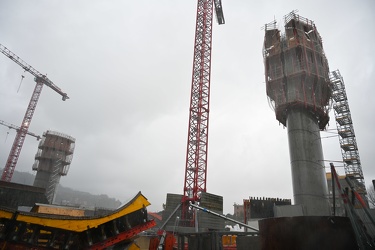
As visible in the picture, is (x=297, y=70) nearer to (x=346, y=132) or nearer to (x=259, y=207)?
(x=259, y=207)

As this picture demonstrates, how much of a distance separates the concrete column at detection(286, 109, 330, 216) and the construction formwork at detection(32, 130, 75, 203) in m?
52.4

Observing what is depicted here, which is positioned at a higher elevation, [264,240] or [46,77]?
[46,77]

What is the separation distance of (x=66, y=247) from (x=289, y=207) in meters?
18.5

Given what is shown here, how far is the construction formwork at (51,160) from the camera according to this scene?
5419cm

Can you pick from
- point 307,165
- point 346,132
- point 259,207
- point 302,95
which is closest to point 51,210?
point 307,165

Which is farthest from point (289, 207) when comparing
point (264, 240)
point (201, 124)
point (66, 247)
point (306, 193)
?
point (201, 124)

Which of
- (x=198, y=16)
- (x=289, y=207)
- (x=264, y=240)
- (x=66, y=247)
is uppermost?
(x=198, y=16)

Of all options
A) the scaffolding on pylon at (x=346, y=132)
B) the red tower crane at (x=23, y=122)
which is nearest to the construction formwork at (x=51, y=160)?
the red tower crane at (x=23, y=122)

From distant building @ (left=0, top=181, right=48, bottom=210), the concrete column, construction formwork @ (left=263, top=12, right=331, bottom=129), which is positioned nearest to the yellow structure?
the concrete column

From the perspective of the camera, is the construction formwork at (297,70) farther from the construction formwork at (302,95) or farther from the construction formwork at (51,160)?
the construction formwork at (51,160)

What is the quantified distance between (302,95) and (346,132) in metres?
29.1

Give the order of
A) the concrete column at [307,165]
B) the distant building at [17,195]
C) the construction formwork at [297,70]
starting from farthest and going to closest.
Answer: the distant building at [17,195] → the construction formwork at [297,70] → the concrete column at [307,165]

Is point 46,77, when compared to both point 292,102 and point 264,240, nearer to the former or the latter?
point 292,102

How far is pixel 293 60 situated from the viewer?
2459cm
